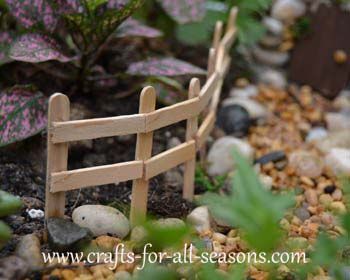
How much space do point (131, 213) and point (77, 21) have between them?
70 centimetres

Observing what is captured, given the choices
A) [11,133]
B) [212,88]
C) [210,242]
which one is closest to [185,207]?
[210,242]

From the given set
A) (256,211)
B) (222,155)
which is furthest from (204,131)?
(256,211)

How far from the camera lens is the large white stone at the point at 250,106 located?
2851 millimetres

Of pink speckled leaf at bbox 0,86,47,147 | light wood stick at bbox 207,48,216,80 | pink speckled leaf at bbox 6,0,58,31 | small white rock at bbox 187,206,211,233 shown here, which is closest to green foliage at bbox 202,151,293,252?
small white rock at bbox 187,206,211,233

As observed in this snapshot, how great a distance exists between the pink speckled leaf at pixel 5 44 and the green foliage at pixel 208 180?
0.78 metres

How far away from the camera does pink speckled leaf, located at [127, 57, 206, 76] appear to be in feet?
7.45

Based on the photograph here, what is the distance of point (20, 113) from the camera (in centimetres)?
208

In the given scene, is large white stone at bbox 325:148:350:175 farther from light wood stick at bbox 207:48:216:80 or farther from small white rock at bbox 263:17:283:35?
small white rock at bbox 263:17:283:35

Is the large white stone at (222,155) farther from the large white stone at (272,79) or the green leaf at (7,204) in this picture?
the green leaf at (7,204)

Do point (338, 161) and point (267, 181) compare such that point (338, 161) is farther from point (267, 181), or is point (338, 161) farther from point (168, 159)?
point (168, 159)

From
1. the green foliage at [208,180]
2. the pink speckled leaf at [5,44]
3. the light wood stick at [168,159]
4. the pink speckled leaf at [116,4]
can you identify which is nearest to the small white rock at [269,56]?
the green foliage at [208,180]

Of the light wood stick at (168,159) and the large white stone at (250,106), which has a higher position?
the light wood stick at (168,159)

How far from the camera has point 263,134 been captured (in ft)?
9.10

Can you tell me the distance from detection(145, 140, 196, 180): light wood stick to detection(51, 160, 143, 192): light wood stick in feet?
0.12
